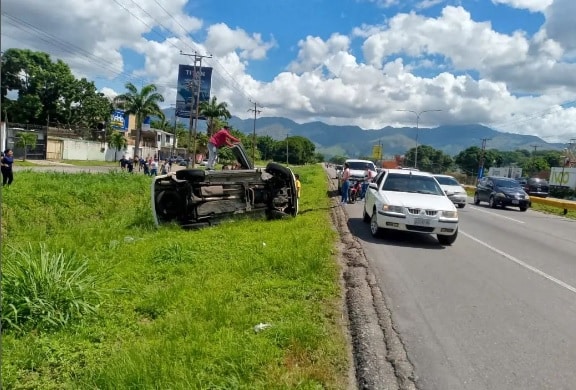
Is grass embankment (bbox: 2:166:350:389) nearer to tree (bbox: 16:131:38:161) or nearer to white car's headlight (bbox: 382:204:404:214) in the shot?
white car's headlight (bbox: 382:204:404:214)

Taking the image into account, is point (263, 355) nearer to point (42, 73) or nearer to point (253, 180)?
point (253, 180)

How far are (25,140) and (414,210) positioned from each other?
40730mm

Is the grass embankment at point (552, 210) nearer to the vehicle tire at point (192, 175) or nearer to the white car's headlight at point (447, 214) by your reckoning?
the white car's headlight at point (447, 214)

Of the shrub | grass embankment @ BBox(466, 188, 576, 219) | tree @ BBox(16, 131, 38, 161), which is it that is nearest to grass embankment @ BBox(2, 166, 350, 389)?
the shrub

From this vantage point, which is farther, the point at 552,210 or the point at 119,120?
the point at 119,120

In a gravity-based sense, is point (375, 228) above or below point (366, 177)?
below

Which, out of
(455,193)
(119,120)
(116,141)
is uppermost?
(119,120)

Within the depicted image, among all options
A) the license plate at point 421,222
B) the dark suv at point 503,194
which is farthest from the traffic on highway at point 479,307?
the dark suv at point 503,194

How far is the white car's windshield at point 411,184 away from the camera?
11438mm

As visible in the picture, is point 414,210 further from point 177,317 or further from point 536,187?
point 536,187

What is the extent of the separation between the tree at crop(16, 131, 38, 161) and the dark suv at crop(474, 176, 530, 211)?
37405mm

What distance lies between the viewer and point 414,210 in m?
9.98

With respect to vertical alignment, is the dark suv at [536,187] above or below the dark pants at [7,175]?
above

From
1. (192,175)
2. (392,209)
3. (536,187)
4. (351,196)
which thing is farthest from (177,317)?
(536,187)
